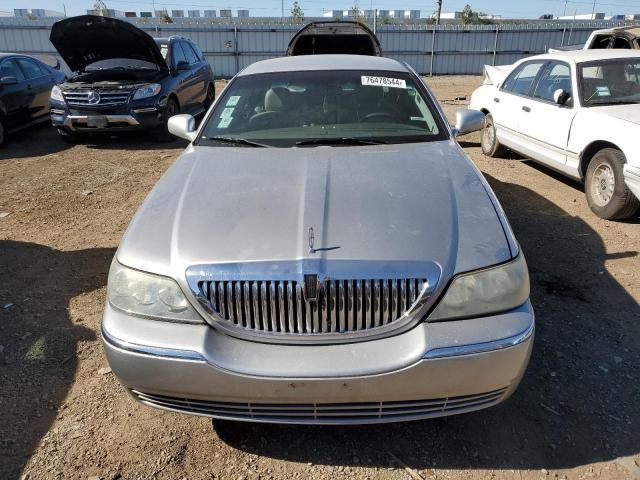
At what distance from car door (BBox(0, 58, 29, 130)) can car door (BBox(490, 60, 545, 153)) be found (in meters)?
7.84

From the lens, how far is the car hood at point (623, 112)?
16.6 feet

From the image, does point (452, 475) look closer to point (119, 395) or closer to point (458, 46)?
point (119, 395)

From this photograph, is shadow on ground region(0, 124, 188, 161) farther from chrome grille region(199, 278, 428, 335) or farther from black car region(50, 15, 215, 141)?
chrome grille region(199, 278, 428, 335)

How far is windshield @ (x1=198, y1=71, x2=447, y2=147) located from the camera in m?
3.38

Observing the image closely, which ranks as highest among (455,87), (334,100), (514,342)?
(334,100)

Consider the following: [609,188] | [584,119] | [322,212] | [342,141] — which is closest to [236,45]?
[584,119]

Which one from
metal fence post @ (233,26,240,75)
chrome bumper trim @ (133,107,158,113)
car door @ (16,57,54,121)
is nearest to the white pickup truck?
chrome bumper trim @ (133,107,158,113)

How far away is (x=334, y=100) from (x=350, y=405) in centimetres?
223

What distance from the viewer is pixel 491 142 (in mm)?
7668

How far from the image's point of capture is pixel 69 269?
4.24 meters

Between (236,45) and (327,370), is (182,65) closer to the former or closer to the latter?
(327,370)

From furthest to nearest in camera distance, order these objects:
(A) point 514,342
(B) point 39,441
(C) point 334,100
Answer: (C) point 334,100
(B) point 39,441
(A) point 514,342

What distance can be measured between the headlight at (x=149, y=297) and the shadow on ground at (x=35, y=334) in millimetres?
908

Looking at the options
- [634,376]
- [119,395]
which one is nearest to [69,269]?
[119,395]
